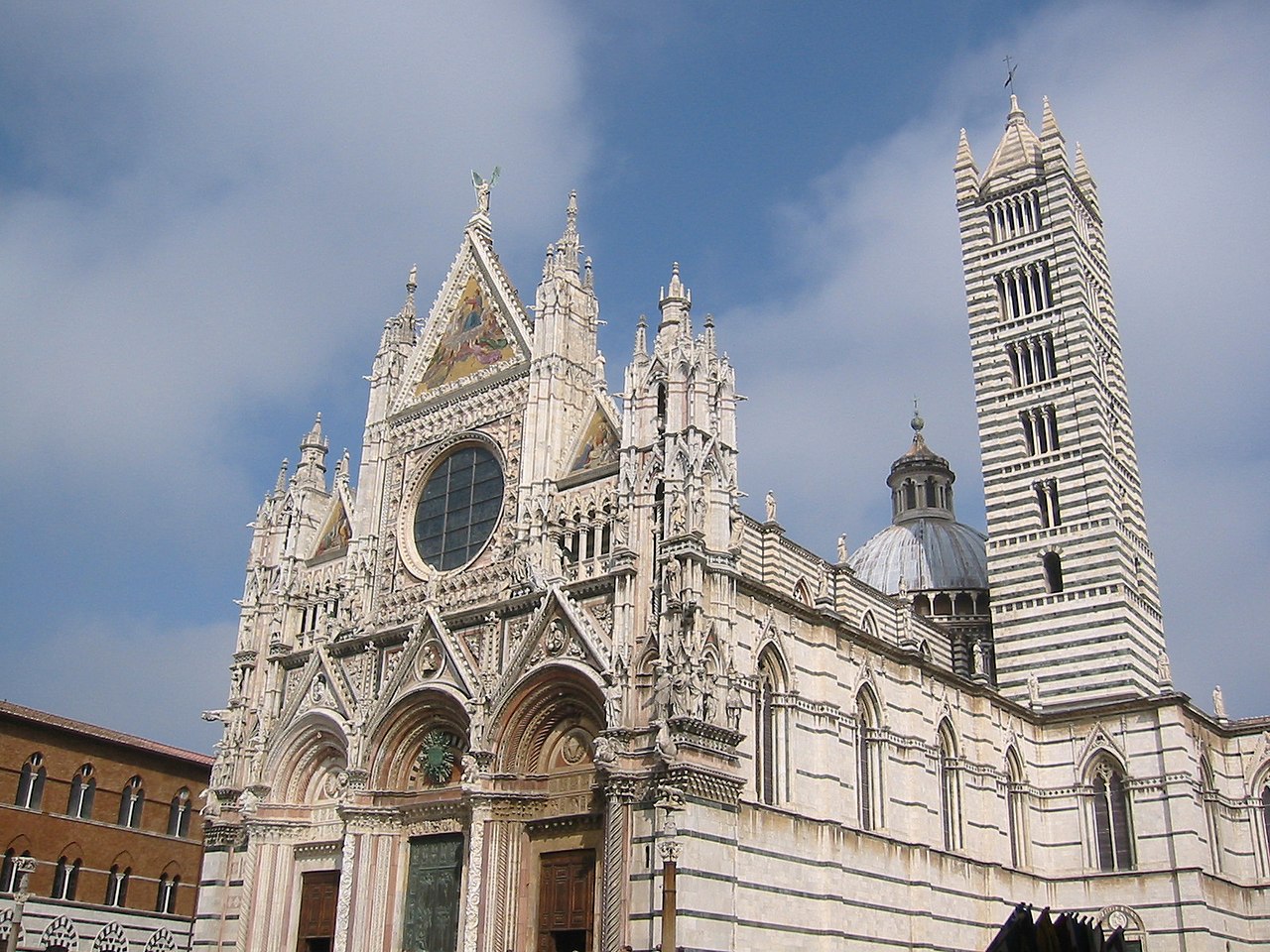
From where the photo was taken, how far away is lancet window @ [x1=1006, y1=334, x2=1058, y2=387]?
39000 mm

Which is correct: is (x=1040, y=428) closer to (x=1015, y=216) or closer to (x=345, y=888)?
(x=1015, y=216)

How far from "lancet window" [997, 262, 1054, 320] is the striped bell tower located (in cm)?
4

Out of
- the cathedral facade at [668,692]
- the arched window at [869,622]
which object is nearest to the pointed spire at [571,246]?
the cathedral facade at [668,692]

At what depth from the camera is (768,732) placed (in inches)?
1011

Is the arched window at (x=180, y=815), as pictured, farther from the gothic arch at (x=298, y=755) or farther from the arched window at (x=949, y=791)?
the arched window at (x=949, y=791)

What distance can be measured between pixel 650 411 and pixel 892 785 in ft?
34.0

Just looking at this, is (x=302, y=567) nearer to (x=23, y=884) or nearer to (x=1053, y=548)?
(x=23, y=884)

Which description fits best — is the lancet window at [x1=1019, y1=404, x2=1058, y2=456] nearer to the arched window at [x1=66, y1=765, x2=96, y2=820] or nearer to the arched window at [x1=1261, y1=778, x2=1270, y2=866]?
the arched window at [x1=1261, y1=778, x2=1270, y2=866]

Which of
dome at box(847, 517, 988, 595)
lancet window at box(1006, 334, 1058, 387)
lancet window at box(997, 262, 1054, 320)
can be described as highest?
lancet window at box(997, 262, 1054, 320)

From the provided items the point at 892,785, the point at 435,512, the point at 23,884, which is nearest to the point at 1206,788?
the point at 892,785

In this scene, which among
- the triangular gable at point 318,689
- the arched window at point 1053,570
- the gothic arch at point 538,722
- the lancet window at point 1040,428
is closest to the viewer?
the gothic arch at point 538,722

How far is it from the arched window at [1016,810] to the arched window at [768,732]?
1060 cm

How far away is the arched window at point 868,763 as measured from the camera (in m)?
28.1

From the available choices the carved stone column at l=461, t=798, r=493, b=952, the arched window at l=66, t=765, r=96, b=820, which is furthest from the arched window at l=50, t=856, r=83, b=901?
the carved stone column at l=461, t=798, r=493, b=952
